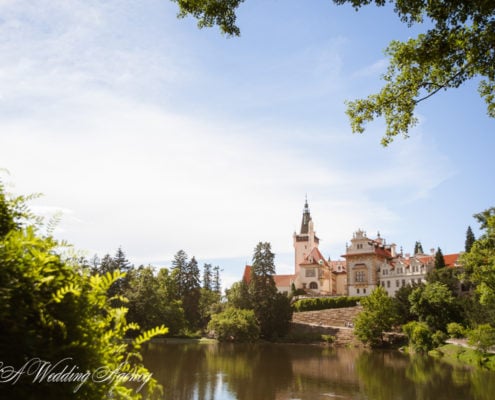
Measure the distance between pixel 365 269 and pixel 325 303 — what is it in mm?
8942

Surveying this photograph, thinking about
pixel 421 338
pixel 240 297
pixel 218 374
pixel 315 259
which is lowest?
pixel 218 374

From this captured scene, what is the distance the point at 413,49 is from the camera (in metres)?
8.20

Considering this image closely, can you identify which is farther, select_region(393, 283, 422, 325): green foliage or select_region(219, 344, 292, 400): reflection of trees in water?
select_region(393, 283, 422, 325): green foliage

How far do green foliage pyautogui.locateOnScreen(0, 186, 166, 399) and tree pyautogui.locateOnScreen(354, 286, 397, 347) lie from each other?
5038 cm

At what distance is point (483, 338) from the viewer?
32.8m

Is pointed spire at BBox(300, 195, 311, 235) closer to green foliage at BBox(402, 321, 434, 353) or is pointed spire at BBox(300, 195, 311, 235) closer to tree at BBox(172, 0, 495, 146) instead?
green foliage at BBox(402, 321, 434, 353)

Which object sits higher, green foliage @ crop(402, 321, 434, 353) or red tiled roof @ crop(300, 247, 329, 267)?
red tiled roof @ crop(300, 247, 329, 267)

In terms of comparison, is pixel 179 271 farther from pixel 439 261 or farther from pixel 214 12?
pixel 214 12

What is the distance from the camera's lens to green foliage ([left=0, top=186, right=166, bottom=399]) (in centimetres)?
277

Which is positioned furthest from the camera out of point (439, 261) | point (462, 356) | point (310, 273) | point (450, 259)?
point (310, 273)

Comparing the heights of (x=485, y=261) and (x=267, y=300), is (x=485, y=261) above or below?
above

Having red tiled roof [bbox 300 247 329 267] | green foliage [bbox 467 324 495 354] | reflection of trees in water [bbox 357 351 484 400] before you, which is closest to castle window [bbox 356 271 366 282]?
red tiled roof [bbox 300 247 329 267]

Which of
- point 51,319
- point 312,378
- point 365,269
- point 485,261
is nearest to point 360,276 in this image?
point 365,269

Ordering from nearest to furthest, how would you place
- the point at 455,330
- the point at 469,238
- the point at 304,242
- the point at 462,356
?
the point at 462,356 → the point at 455,330 → the point at 469,238 → the point at 304,242
